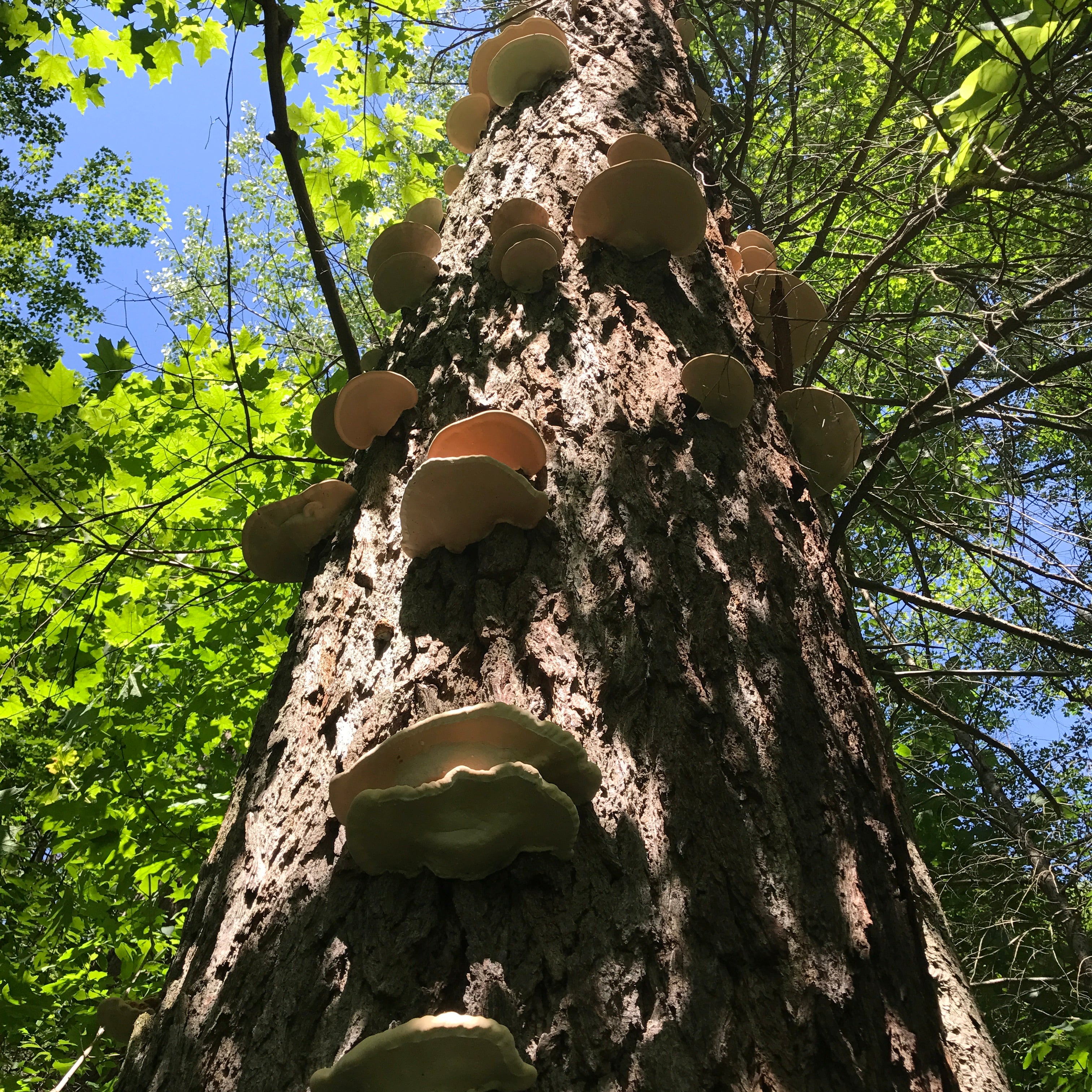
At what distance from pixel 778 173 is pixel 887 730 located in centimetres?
567

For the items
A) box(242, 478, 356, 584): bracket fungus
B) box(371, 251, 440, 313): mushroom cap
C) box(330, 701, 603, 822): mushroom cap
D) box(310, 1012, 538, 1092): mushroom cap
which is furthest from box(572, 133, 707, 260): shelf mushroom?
box(310, 1012, 538, 1092): mushroom cap

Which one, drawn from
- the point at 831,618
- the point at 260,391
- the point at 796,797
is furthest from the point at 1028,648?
the point at 260,391

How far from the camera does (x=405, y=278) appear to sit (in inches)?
115

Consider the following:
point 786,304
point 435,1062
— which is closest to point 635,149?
point 786,304

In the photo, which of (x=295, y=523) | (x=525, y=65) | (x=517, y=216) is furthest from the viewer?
(x=525, y=65)

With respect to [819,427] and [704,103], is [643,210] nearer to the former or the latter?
[819,427]

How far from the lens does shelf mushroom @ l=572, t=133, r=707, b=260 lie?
2400 millimetres

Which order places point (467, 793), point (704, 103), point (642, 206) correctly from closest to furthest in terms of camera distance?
1. point (467, 793)
2. point (642, 206)
3. point (704, 103)

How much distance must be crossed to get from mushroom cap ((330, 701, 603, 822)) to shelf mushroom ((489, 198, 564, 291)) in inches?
62.2

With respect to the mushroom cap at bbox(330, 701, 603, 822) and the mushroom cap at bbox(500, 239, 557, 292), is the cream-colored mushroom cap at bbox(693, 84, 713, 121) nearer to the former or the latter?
the mushroom cap at bbox(500, 239, 557, 292)

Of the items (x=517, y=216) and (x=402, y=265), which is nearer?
(x=517, y=216)

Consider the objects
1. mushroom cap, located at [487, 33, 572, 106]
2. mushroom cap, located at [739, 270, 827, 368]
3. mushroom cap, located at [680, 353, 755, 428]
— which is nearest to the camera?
mushroom cap, located at [680, 353, 755, 428]

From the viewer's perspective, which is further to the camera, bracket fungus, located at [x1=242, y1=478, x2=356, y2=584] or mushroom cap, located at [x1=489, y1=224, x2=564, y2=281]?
mushroom cap, located at [x1=489, y1=224, x2=564, y2=281]

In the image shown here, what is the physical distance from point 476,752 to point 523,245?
164cm
